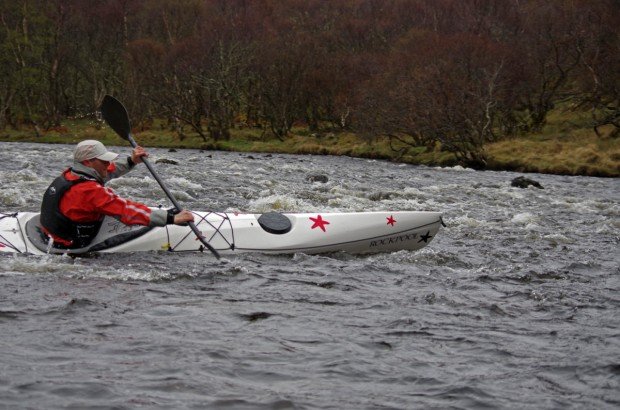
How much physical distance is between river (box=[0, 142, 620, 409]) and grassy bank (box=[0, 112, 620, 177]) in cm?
1391

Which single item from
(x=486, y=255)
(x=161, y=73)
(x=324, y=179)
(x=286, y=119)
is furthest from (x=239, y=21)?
(x=486, y=255)

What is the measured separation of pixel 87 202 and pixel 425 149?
22746 mm

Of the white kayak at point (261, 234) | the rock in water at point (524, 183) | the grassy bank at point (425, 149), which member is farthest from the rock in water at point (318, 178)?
the grassy bank at point (425, 149)

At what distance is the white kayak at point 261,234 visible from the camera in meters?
7.43

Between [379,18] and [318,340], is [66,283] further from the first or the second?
[379,18]

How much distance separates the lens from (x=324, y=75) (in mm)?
37844

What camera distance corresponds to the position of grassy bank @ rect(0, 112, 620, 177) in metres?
23.0

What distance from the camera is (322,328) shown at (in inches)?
209

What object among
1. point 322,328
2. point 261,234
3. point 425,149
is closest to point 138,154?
point 261,234

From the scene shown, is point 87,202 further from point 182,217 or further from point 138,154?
point 138,154

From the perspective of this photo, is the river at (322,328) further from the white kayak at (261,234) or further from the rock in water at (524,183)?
the rock in water at (524,183)

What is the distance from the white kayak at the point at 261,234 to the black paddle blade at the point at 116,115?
8.00ft

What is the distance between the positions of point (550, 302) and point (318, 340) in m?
2.33

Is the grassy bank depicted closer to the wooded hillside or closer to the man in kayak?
the wooded hillside
